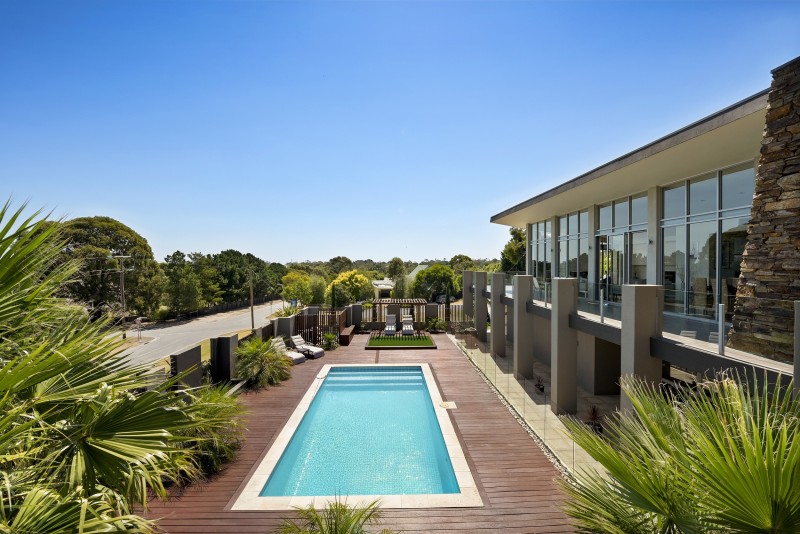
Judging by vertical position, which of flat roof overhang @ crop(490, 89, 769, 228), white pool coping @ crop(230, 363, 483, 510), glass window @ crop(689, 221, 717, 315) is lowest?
white pool coping @ crop(230, 363, 483, 510)

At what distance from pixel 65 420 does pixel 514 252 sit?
41383 mm

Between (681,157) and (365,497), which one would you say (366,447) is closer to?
(365,497)

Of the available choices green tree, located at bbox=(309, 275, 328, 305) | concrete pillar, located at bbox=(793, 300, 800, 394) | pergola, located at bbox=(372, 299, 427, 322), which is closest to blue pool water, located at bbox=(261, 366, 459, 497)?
concrete pillar, located at bbox=(793, 300, 800, 394)

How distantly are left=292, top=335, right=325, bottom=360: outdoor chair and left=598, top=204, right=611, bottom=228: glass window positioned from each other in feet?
39.4

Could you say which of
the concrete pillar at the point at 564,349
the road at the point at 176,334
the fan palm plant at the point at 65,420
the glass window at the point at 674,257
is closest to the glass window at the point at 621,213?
the glass window at the point at 674,257

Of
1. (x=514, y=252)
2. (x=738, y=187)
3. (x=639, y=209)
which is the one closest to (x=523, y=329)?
(x=639, y=209)

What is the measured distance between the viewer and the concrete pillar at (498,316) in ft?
52.2

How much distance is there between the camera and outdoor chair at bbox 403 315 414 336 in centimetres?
2002

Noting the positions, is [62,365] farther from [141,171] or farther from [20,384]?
[141,171]

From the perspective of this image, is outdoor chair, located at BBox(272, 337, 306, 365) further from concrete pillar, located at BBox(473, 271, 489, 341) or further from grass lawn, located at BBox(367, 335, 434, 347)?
concrete pillar, located at BBox(473, 271, 489, 341)

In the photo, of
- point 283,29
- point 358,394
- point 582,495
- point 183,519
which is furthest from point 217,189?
point 582,495

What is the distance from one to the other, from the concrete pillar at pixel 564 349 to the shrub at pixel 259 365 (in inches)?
334

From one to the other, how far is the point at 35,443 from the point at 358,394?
991 centimetres

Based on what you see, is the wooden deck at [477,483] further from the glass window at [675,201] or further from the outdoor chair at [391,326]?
the outdoor chair at [391,326]
